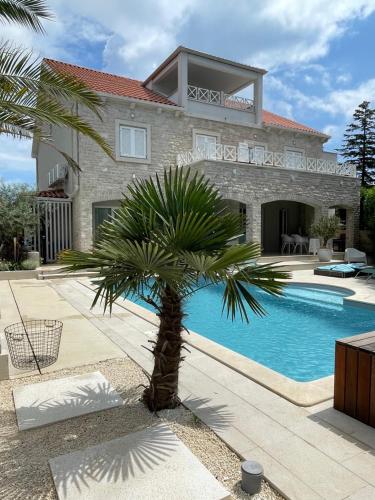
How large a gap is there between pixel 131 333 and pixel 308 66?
1242cm

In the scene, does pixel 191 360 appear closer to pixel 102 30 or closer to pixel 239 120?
pixel 102 30

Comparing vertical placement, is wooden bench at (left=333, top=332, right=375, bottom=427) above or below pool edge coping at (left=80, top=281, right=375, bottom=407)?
above

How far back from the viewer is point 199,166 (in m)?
15.6

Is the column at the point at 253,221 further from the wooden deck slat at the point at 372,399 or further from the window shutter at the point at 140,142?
the wooden deck slat at the point at 372,399

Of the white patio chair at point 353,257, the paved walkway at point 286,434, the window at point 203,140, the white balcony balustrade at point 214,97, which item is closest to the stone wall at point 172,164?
the window at point 203,140

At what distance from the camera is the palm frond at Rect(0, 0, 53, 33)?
185 inches

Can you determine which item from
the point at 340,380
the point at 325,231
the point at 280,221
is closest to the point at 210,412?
the point at 340,380

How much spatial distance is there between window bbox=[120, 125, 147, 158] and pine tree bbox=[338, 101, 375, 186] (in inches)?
932

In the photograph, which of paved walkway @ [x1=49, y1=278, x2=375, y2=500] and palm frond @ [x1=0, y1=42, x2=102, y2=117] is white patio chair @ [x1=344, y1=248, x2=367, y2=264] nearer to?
paved walkway @ [x1=49, y1=278, x2=375, y2=500]

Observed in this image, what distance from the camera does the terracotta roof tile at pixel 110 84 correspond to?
16241 millimetres

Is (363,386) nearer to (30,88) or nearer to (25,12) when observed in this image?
(30,88)

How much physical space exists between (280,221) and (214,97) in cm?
858

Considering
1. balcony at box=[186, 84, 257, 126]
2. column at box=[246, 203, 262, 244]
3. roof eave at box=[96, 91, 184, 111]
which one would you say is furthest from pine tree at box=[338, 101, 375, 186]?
roof eave at box=[96, 91, 184, 111]

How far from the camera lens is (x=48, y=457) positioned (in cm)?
265
